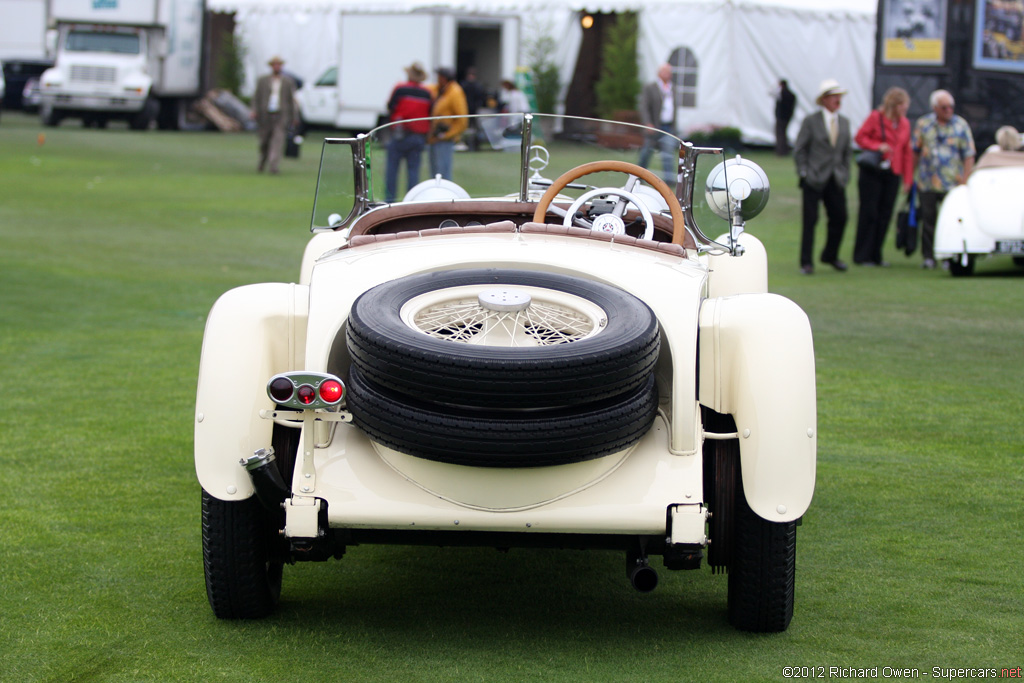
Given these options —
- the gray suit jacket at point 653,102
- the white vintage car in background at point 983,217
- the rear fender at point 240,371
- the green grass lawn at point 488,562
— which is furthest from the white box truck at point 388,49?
the rear fender at point 240,371

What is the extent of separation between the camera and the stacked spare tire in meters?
3.24

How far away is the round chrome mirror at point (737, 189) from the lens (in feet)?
16.1

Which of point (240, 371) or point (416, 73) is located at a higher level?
point (416, 73)

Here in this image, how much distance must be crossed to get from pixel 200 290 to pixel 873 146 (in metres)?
6.92

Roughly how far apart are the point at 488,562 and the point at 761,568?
48.6 inches

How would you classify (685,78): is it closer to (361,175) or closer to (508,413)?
(361,175)

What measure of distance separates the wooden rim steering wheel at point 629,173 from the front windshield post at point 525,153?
0.34m

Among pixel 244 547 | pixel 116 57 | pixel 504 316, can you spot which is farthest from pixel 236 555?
pixel 116 57

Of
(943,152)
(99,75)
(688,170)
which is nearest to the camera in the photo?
(688,170)

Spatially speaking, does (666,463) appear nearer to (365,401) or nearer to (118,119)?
(365,401)

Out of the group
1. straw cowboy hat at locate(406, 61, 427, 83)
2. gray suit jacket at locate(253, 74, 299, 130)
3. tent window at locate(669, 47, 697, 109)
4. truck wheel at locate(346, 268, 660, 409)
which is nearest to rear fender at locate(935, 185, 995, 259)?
straw cowboy hat at locate(406, 61, 427, 83)

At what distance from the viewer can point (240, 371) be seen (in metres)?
3.72

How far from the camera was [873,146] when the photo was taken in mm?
12562

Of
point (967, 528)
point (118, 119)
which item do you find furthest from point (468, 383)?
point (118, 119)
